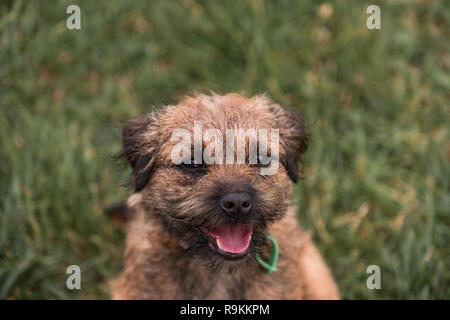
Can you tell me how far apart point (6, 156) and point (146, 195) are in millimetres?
1986

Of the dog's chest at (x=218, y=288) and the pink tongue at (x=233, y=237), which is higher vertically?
the pink tongue at (x=233, y=237)

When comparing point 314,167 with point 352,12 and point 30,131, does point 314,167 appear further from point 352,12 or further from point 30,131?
point 30,131

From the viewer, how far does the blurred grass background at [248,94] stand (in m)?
5.08

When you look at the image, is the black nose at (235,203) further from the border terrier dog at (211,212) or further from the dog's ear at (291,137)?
the dog's ear at (291,137)

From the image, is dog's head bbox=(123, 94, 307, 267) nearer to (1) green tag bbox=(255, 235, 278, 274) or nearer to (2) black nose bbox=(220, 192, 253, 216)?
(2) black nose bbox=(220, 192, 253, 216)

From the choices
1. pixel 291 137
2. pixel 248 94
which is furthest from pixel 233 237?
pixel 248 94

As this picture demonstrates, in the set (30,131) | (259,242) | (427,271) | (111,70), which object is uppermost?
(111,70)

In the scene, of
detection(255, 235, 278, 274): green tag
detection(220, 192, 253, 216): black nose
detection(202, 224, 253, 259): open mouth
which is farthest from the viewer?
detection(255, 235, 278, 274): green tag

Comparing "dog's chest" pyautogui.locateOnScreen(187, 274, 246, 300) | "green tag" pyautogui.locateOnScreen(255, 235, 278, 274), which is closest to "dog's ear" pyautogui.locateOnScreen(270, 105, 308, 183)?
"green tag" pyautogui.locateOnScreen(255, 235, 278, 274)

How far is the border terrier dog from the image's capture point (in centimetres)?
360

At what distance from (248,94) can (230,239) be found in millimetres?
2364

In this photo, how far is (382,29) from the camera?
614 cm

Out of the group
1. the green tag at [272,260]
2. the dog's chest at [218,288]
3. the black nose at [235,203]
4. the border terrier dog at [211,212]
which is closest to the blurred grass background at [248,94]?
the border terrier dog at [211,212]

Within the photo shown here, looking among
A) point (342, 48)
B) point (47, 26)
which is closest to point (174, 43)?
point (47, 26)
